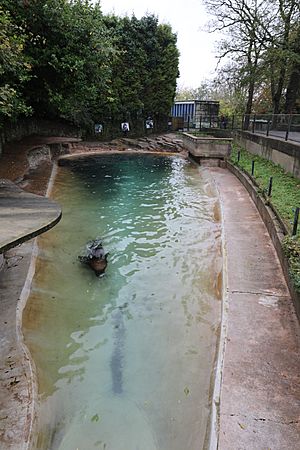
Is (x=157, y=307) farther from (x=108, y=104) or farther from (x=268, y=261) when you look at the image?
(x=108, y=104)

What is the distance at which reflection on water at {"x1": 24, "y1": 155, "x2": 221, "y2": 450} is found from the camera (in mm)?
3422

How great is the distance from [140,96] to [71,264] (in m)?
21.6

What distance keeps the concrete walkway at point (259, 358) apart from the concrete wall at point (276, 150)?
15.9 ft

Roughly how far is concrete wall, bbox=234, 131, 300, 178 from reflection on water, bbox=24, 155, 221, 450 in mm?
3208

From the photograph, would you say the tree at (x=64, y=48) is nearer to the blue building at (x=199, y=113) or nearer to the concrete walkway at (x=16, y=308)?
the concrete walkway at (x=16, y=308)

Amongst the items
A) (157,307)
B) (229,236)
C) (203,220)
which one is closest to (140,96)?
(203,220)

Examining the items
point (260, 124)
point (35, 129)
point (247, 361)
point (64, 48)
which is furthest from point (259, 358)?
point (35, 129)

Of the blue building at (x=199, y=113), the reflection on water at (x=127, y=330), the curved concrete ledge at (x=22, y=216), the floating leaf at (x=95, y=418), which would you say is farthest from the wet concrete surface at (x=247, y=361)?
the blue building at (x=199, y=113)

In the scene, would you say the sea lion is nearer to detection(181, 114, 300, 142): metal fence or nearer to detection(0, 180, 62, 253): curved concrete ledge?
detection(0, 180, 62, 253): curved concrete ledge

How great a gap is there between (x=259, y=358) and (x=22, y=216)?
3.47m

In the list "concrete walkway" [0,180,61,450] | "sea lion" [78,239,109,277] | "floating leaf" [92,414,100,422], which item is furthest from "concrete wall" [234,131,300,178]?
"floating leaf" [92,414,100,422]

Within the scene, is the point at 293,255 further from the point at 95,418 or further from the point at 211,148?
the point at 211,148

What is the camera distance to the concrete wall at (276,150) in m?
10.4

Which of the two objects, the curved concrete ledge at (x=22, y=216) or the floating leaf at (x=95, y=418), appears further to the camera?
the curved concrete ledge at (x=22, y=216)
